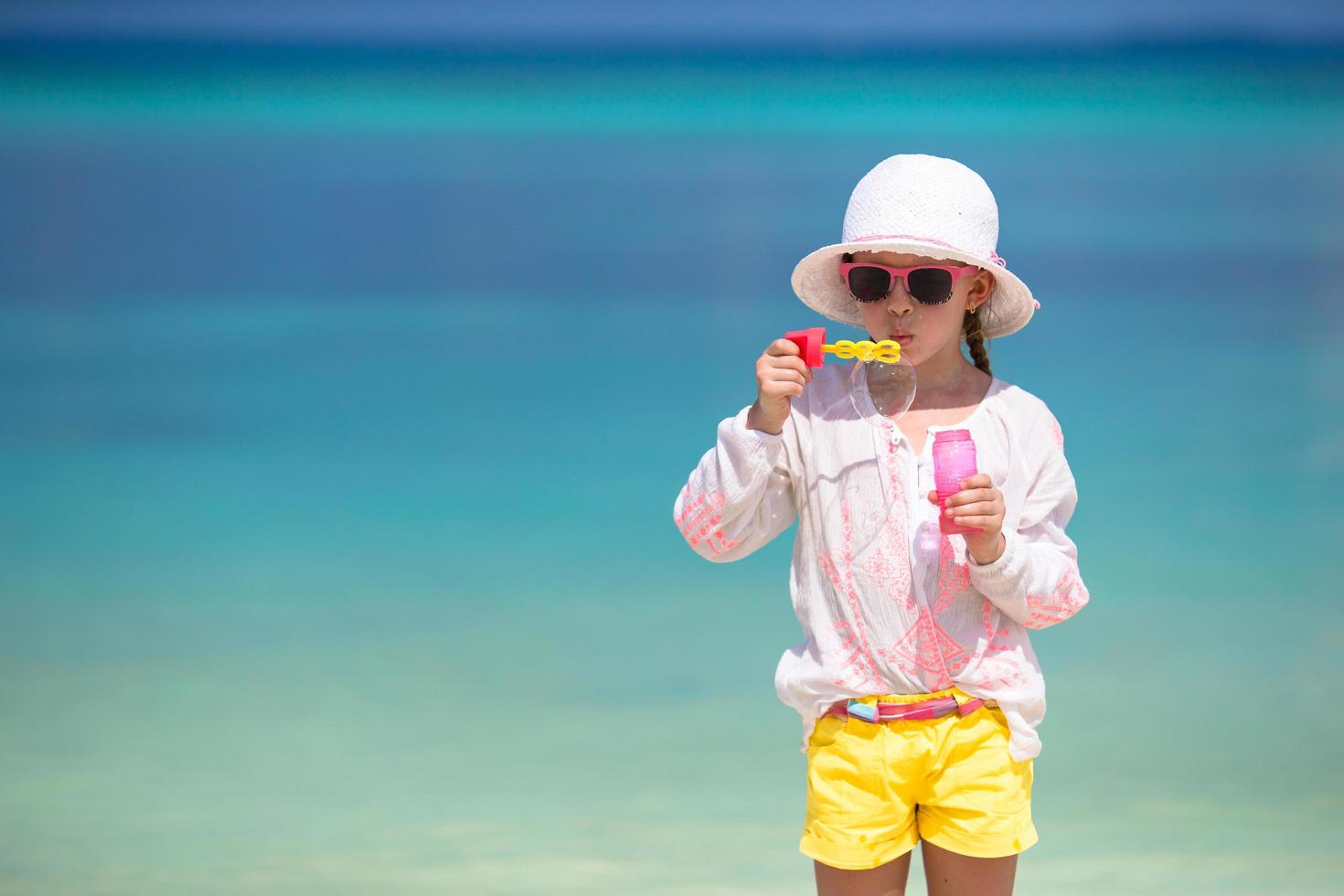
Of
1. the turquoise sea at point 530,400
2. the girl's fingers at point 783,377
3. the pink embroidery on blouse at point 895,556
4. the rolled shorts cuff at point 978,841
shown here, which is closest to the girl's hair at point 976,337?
the pink embroidery on blouse at point 895,556

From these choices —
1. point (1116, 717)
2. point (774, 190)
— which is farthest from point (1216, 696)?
point (774, 190)

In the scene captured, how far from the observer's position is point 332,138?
215 inches

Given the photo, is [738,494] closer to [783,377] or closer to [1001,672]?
[783,377]

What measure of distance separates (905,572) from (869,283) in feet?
1.09

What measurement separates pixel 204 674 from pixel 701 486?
8.50 ft

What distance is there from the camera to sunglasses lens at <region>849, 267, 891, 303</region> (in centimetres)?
197

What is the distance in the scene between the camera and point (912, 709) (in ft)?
6.33

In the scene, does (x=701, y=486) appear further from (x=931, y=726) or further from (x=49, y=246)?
(x=49, y=246)

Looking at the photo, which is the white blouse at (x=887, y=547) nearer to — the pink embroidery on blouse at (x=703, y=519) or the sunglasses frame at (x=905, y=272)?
the pink embroidery on blouse at (x=703, y=519)

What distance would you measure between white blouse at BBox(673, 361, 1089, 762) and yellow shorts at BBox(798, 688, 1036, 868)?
1.5 inches

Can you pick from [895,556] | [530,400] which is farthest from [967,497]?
[530,400]

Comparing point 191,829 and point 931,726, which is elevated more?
point 191,829

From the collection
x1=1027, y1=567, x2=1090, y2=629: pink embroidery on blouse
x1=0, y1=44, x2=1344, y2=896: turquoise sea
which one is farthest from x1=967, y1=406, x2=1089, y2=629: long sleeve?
x1=0, y1=44, x2=1344, y2=896: turquoise sea

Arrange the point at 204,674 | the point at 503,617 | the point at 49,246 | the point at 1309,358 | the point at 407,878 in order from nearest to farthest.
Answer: the point at 407,878
the point at 204,674
the point at 503,617
the point at 1309,358
the point at 49,246
